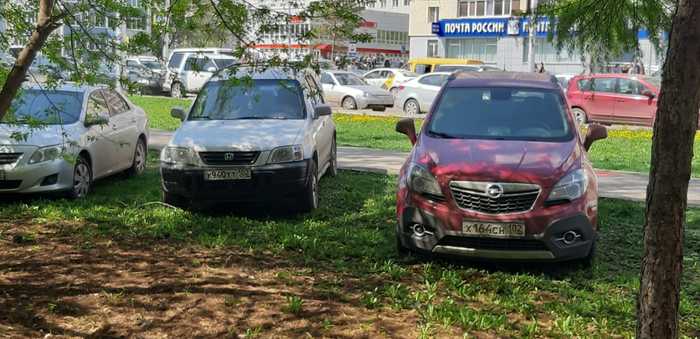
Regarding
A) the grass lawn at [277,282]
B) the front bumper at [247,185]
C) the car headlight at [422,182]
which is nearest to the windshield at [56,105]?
the grass lawn at [277,282]

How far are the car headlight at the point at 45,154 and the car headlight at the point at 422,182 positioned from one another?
4138 mm

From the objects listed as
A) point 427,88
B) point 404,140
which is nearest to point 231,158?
point 404,140

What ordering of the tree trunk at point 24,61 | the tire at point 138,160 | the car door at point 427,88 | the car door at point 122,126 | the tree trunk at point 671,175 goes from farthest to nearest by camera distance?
the car door at point 427,88
the tire at point 138,160
the car door at point 122,126
the tree trunk at point 24,61
the tree trunk at point 671,175

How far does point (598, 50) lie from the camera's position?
20.4ft

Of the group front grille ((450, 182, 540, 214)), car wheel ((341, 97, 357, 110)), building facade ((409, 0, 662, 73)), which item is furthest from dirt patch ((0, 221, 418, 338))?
building facade ((409, 0, 662, 73))

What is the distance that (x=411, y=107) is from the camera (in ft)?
79.7

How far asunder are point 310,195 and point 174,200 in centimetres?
146

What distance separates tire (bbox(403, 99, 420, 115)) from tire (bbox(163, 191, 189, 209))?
16339 mm

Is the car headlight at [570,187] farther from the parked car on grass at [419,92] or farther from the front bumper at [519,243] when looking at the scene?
the parked car on grass at [419,92]

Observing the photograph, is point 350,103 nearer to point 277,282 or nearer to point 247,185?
point 247,185

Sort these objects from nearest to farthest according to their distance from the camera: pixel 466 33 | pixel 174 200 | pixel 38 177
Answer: pixel 174 200 → pixel 38 177 → pixel 466 33

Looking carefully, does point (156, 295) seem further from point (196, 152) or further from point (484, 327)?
point (196, 152)

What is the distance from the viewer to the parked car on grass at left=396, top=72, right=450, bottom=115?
23703 millimetres

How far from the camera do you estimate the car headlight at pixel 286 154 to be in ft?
25.6
